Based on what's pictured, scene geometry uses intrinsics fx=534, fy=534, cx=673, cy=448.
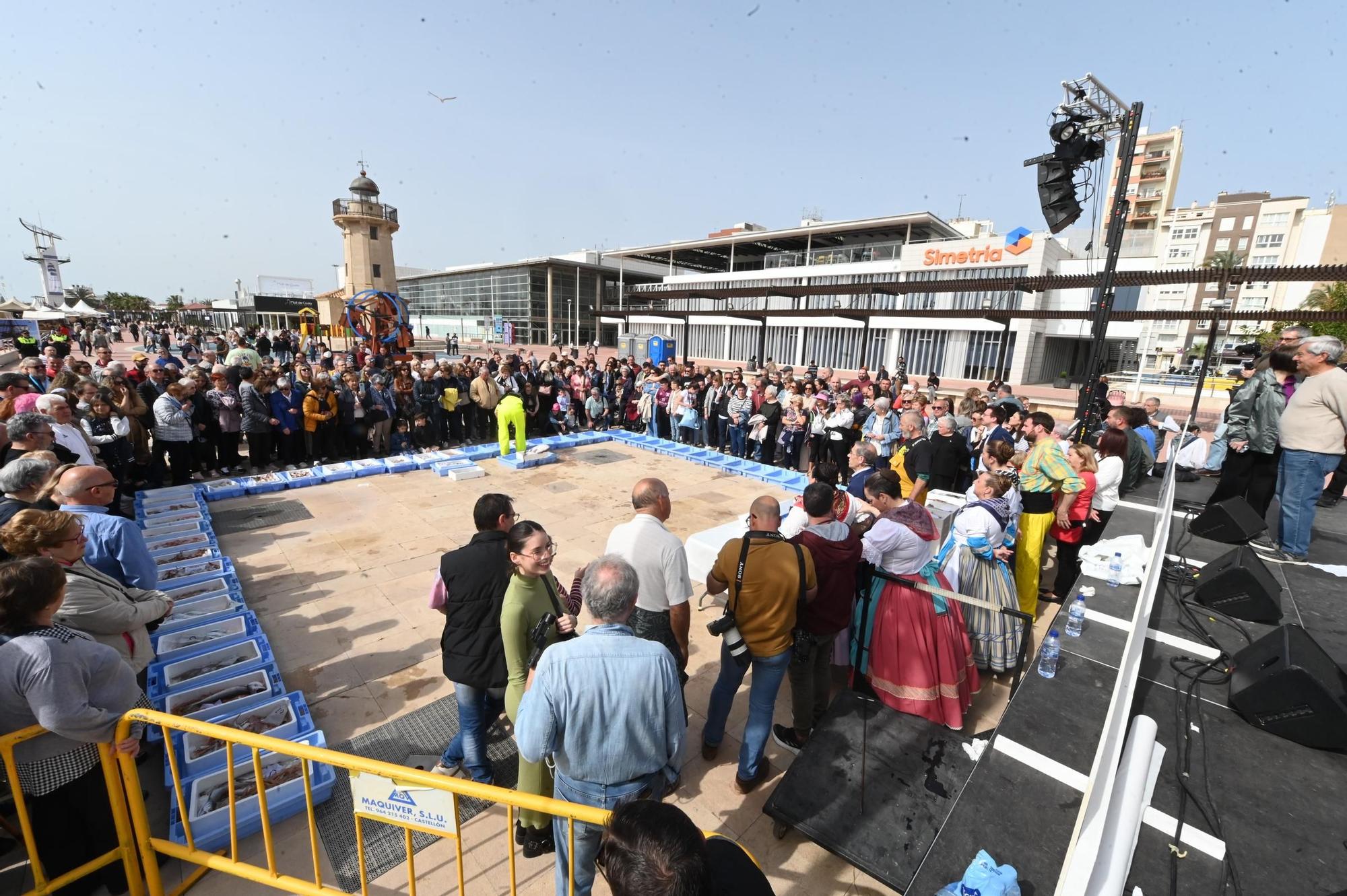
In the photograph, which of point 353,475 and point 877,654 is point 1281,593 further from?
point 353,475

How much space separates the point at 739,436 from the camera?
10305mm

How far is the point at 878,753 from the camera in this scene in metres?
3.02

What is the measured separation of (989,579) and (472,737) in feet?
12.0

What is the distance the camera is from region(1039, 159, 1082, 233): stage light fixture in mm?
6277

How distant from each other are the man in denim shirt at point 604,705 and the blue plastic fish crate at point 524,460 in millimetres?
7630

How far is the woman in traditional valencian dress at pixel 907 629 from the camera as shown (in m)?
3.41

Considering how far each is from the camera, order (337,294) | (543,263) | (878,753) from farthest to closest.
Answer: (543,263)
(337,294)
(878,753)

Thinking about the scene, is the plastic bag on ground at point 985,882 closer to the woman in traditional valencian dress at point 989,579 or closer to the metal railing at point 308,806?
the metal railing at point 308,806

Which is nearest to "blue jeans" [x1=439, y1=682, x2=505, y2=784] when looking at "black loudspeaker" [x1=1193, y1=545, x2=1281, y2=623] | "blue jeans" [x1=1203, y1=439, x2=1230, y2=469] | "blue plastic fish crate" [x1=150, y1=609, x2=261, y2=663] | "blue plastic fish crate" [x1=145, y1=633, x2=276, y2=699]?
"blue plastic fish crate" [x1=145, y1=633, x2=276, y2=699]

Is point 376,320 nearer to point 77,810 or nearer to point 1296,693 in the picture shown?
point 77,810

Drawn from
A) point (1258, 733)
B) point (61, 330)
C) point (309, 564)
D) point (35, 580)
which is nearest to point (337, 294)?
point (61, 330)

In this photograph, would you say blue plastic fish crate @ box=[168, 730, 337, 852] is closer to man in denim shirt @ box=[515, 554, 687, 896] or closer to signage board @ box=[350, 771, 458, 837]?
signage board @ box=[350, 771, 458, 837]

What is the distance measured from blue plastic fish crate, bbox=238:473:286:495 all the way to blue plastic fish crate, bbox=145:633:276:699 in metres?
4.67

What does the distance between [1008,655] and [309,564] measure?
6521mm
